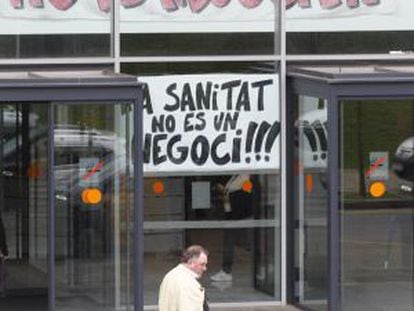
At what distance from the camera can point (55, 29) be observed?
16.7 meters

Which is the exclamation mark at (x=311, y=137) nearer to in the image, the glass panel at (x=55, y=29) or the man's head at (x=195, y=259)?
the glass panel at (x=55, y=29)

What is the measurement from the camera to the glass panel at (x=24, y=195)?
718 inches

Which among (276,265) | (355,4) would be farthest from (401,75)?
(276,265)

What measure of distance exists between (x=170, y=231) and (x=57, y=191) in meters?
2.03

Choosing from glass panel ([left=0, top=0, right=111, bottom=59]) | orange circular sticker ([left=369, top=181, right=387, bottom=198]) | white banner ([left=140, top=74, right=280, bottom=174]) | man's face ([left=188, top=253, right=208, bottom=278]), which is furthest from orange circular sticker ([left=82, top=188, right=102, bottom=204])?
man's face ([left=188, top=253, right=208, bottom=278])

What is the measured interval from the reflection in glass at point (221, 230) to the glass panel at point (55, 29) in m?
1.84

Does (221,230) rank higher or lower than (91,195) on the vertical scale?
lower

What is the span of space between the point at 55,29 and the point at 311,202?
3.69 meters

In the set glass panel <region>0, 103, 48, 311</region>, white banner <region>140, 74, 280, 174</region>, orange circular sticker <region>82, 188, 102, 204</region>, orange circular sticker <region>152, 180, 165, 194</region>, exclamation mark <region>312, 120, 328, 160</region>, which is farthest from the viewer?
glass panel <region>0, 103, 48, 311</region>

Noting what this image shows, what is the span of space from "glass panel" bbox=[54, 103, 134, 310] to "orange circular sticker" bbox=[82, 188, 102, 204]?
0.4 inches

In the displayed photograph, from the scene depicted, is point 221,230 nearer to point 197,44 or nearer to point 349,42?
point 197,44

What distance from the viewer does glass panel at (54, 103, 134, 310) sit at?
15.5 m

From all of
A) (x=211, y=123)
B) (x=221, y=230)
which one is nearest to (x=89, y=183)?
(x=211, y=123)

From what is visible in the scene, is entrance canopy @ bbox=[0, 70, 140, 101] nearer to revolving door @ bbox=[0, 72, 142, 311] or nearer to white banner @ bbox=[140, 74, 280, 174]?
revolving door @ bbox=[0, 72, 142, 311]
